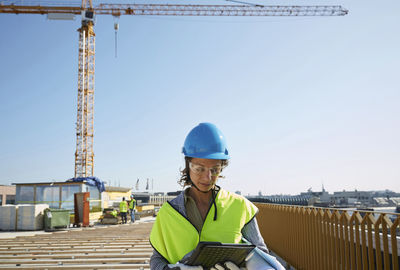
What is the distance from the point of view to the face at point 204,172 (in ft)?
7.82

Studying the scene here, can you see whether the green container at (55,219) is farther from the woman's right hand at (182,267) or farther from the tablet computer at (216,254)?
the tablet computer at (216,254)

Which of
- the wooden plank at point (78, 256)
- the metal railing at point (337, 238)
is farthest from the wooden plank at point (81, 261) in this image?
the metal railing at point (337, 238)

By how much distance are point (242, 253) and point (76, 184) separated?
68.0ft

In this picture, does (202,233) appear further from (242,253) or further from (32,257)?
(32,257)

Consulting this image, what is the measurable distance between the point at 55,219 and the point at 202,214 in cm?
1786

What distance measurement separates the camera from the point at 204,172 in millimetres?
2400

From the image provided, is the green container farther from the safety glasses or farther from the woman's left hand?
the woman's left hand

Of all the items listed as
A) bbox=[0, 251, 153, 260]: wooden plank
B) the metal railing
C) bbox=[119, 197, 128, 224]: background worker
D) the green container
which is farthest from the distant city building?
bbox=[0, 251, 153, 260]: wooden plank

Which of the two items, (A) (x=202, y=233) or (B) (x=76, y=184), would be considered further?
(B) (x=76, y=184)

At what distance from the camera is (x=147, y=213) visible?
1296 inches

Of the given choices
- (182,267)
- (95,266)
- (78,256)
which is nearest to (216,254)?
(182,267)

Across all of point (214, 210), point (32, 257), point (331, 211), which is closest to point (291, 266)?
point (331, 211)

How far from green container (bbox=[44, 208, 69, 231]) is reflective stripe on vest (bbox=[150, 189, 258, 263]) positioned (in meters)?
17.6

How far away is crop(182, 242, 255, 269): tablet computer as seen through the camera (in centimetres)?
193
